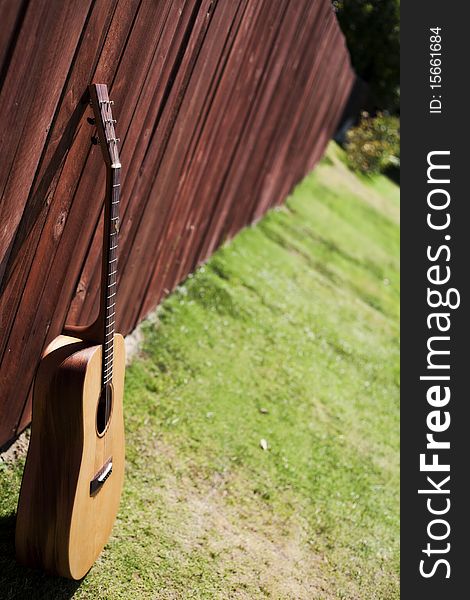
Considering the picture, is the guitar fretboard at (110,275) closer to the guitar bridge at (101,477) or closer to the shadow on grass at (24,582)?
the guitar bridge at (101,477)

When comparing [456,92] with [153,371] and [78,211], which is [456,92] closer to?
[153,371]

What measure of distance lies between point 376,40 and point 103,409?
2221cm

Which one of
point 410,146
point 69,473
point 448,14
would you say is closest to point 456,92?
point 448,14

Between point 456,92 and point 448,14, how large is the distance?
39.2 inches

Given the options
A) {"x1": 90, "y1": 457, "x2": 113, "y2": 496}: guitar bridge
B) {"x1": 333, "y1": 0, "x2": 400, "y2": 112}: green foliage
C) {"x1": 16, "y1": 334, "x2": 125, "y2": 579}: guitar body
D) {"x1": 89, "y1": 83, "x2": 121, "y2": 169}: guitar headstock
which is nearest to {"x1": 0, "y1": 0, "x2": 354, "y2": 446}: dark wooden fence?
{"x1": 89, "y1": 83, "x2": 121, "y2": 169}: guitar headstock

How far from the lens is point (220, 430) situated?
13.8 ft

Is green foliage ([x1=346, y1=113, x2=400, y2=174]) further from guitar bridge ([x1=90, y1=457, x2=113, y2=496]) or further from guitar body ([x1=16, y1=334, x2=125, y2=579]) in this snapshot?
guitar body ([x1=16, y1=334, x2=125, y2=579])

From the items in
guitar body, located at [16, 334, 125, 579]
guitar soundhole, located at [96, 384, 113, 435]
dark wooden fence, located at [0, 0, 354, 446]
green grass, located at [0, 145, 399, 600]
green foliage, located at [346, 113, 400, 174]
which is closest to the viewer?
dark wooden fence, located at [0, 0, 354, 446]

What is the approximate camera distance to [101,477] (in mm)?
2729

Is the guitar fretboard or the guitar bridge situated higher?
the guitar fretboard

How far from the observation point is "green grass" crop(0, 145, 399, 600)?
10.5 feet

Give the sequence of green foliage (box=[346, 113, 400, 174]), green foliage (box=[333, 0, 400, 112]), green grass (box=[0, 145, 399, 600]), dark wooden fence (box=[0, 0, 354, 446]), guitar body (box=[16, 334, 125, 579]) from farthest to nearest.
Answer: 1. green foliage (box=[333, 0, 400, 112])
2. green foliage (box=[346, 113, 400, 174])
3. green grass (box=[0, 145, 399, 600])
4. guitar body (box=[16, 334, 125, 579])
5. dark wooden fence (box=[0, 0, 354, 446])

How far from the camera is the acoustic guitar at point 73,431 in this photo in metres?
2.49

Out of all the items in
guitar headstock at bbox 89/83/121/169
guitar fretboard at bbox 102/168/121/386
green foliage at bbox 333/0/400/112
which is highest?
green foliage at bbox 333/0/400/112
